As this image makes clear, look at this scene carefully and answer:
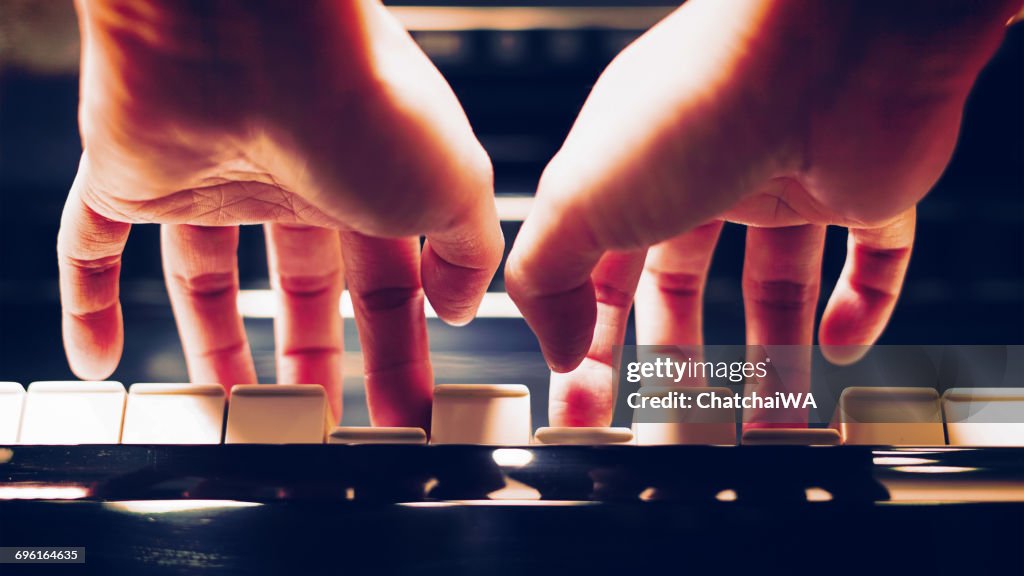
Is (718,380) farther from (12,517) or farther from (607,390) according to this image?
(12,517)

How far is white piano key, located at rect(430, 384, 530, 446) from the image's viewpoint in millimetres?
410

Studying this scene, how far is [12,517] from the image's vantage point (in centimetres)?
39

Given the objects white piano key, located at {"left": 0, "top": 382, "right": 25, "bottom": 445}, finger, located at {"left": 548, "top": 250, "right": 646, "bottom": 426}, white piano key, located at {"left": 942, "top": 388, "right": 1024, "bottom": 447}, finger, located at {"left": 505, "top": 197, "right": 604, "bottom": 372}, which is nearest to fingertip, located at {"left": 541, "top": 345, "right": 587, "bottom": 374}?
finger, located at {"left": 505, "top": 197, "right": 604, "bottom": 372}

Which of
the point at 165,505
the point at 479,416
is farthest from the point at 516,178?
the point at 165,505

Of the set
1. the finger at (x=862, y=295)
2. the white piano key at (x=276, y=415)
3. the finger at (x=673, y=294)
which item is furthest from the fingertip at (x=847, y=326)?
the white piano key at (x=276, y=415)

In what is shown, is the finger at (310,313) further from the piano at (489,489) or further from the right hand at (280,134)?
the piano at (489,489)

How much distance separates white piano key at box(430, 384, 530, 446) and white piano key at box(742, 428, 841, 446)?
135mm

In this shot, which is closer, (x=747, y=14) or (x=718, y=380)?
(x=747, y=14)

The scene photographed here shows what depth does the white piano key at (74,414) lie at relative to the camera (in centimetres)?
42

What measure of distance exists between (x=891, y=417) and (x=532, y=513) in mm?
233

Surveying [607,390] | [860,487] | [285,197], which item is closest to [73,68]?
[285,197]

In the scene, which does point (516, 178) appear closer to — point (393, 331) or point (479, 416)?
point (393, 331)

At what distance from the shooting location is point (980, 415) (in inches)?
16.5

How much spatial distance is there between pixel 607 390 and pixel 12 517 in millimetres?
410
